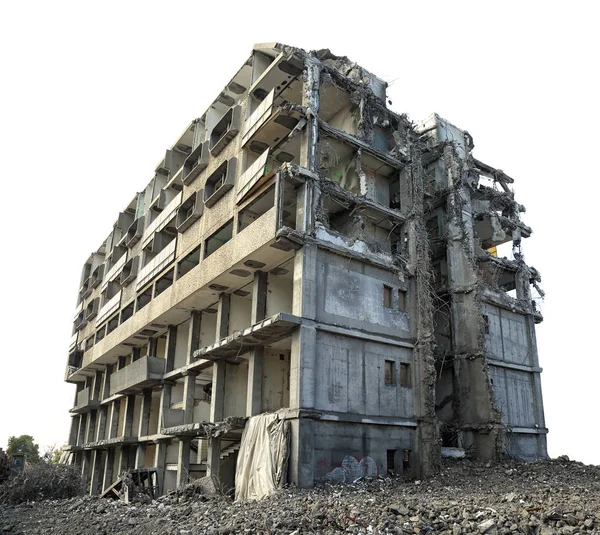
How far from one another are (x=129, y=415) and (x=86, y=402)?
27.2 feet

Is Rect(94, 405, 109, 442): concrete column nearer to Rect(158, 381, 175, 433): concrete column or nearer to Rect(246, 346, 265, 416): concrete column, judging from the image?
Rect(158, 381, 175, 433): concrete column

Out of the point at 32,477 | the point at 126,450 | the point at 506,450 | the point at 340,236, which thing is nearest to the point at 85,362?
the point at 126,450

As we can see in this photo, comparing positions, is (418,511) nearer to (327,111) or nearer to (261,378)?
(261,378)

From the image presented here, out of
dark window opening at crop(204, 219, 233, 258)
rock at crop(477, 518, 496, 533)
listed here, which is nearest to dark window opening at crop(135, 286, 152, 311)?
dark window opening at crop(204, 219, 233, 258)

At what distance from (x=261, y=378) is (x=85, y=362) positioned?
25620 millimetres

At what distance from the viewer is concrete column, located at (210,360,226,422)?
23953 mm

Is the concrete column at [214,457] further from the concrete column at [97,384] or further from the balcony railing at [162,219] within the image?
the concrete column at [97,384]

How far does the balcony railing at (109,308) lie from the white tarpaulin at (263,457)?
2145cm

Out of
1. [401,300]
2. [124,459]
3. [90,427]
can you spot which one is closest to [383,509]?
[401,300]

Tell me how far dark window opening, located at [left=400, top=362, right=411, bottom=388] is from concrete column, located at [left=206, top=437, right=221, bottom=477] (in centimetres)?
781

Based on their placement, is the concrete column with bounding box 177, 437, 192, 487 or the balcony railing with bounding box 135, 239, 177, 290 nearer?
the concrete column with bounding box 177, 437, 192, 487

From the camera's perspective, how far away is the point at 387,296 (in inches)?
934

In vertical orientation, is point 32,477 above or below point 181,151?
below

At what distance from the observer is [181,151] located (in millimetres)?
36844
